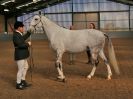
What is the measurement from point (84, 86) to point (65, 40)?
6.29 ft

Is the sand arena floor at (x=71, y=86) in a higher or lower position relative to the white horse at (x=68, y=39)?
lower

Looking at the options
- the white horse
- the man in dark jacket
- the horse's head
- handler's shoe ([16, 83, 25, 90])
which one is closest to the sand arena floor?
handler's shoe ([16, 83, 25, 90])

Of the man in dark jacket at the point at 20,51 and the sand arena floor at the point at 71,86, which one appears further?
the man in dark jacket at the point at 20,51

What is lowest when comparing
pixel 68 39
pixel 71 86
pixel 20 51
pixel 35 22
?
pixel 71 86

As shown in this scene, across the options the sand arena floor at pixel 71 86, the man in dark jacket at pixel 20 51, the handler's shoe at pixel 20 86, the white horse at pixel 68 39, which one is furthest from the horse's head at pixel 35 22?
the handler's shoe at pixel 20 86

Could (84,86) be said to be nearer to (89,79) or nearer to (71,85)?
(71,85)

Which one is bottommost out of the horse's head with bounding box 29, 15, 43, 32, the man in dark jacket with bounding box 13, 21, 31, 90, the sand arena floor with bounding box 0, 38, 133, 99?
the sand arena floor with bounding box 0, 38, 133, 99

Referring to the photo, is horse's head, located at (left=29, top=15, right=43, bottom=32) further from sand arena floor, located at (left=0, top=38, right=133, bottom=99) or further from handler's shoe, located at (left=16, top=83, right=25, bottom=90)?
handler's shoe, located at (left=16, top=83, right=25, bottom=90)

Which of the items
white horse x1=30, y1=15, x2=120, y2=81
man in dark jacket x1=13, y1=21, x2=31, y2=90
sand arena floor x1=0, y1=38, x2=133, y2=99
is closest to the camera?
sand arena floor x1=0, y1=38, x2=133, y2=99

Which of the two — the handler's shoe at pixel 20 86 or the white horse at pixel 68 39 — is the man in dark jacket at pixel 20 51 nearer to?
the handler's shoe at pixel 20 86

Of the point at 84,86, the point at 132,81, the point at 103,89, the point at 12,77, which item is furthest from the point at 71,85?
the point at 12,77

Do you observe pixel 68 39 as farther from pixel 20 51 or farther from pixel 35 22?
pixel 20 51

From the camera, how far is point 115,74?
12.9 m

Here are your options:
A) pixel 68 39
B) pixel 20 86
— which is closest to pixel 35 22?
pixel 68 39
